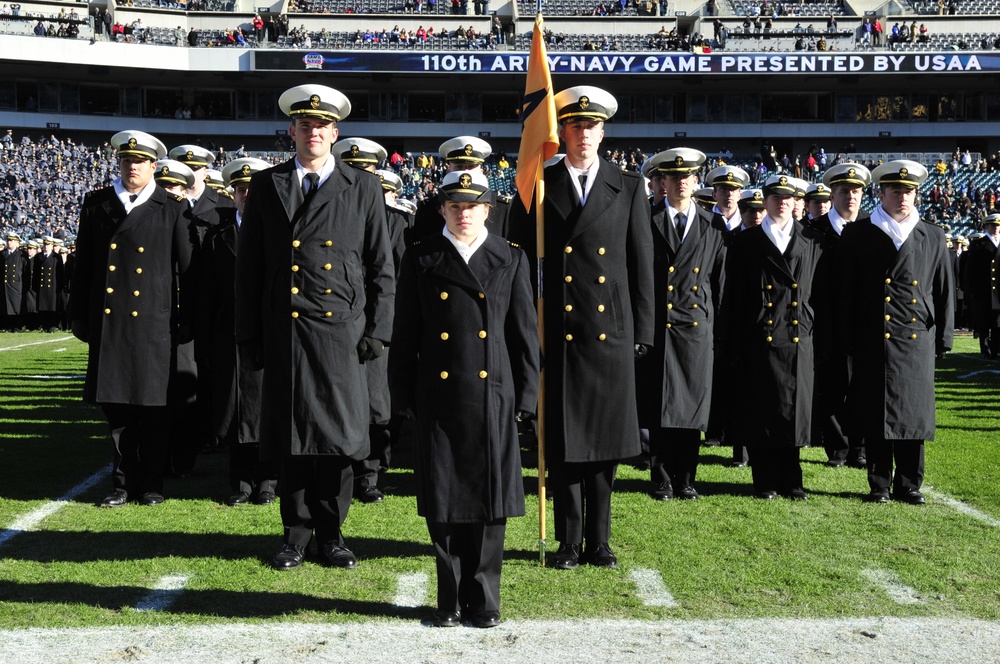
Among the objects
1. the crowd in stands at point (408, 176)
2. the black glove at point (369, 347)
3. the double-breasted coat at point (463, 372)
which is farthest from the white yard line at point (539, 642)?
the crowd in stands at point (408, 176)

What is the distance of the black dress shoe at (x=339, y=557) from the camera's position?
564cm

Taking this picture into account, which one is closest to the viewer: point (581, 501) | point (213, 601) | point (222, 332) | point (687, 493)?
point (213, 601)

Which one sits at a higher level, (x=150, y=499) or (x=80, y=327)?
(x=80, y=327)

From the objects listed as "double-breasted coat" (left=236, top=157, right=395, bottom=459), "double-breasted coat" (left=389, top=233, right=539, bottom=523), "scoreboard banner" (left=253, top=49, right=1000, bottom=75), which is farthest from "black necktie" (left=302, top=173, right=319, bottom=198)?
"scoreboard banner" (left=253, top=49, right=1000, bottom=75)

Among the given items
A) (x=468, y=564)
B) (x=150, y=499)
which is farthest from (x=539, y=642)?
(x=150, y=499)

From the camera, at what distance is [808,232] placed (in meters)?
7.76

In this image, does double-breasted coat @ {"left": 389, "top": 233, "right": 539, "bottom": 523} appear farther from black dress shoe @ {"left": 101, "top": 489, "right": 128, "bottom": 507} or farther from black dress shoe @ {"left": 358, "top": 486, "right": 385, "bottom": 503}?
black dress shoe @ {"left": 101, "top": 489, "right": 128, "bottom": 507}

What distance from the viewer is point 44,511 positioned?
696 cm

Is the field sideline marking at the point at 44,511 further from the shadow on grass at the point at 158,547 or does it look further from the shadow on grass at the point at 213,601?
the shadow on grass at the point at 213,601

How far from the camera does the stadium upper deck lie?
5362 cm

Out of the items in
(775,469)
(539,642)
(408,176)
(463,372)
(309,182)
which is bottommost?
(539,642)

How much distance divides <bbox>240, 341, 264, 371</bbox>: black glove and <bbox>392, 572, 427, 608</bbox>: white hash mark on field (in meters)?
1.25

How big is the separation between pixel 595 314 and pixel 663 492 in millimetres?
2115

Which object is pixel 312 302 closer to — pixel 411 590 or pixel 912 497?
pixel 411 590
